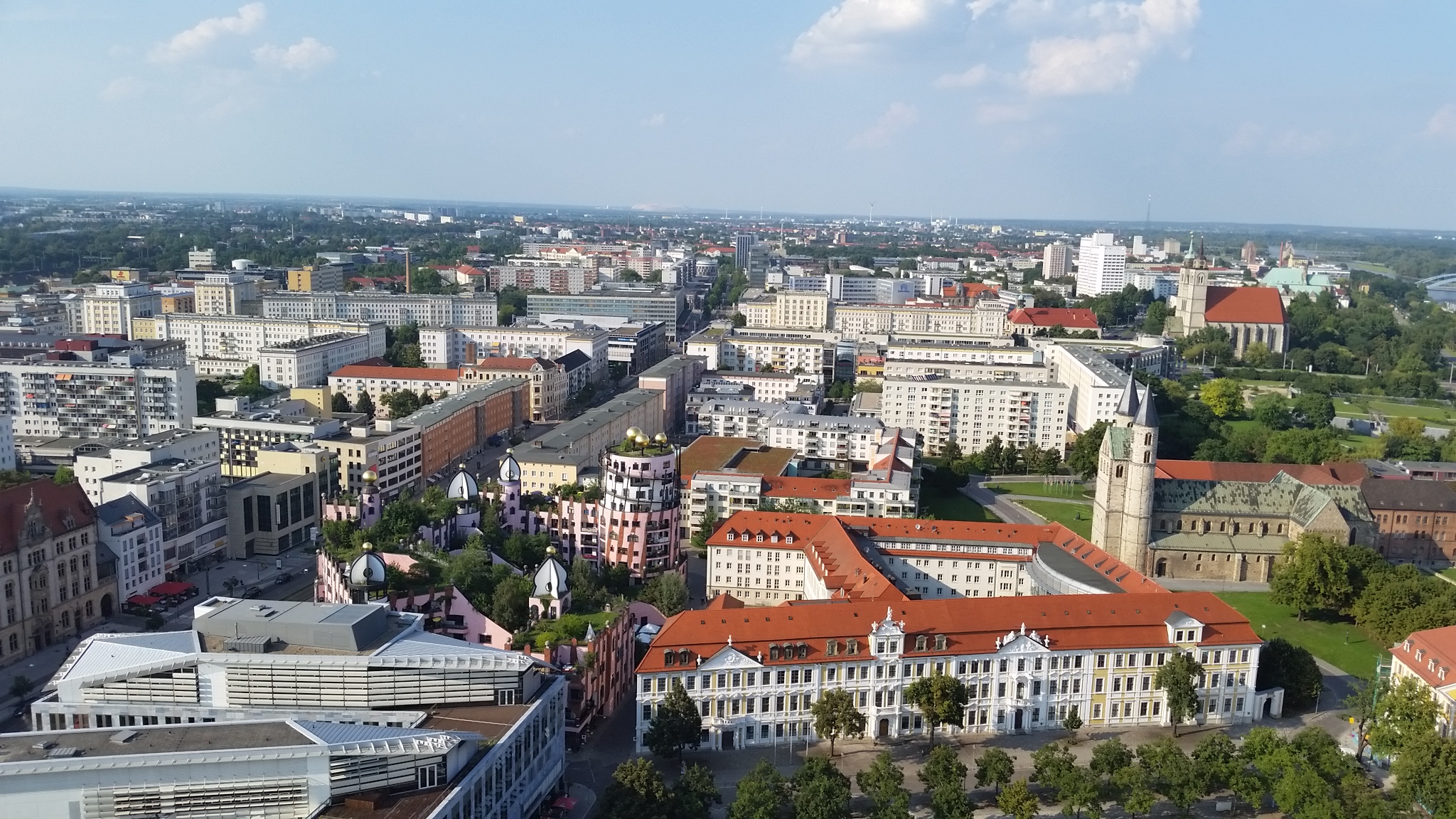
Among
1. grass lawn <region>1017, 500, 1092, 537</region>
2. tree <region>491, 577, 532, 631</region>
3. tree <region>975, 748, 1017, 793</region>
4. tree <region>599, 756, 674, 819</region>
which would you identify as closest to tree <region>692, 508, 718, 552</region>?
tree <region>491, 577, 532, 631</region>

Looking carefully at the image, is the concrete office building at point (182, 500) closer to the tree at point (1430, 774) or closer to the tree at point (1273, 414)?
the tree at point (1430, 774)

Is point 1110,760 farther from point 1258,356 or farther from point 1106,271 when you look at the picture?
point 1106,271

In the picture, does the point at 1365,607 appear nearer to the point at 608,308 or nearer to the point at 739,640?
the point at 739,640

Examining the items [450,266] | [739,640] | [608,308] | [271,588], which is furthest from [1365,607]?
[450,266]

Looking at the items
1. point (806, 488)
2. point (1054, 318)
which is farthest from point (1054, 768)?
→ point (1054, 318)

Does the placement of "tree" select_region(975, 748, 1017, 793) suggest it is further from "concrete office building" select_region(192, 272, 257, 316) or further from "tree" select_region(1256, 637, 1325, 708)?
"concrete office building" select_region(192, 272, 257, 316)

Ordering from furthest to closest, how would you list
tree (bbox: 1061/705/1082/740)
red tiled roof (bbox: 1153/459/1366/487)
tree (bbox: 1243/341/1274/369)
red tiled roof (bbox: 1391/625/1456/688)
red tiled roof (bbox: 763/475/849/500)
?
tree (bbox: 1243/341/1274/369) → red tiled roof (bbox: 1153/459/1366/487) → red tiled roof (bbox: 763/475/849/500) → tree (bbox: 1061/705/1082/740) → red tiled roof (bbox: 1391/625/1456/688)
